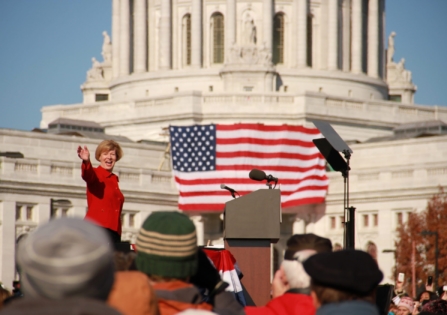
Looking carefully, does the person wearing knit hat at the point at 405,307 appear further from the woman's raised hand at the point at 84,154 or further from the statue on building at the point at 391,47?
the statue on building at the point at 391,47

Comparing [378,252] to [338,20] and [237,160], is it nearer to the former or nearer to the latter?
[237,160]

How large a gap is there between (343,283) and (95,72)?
112 meters

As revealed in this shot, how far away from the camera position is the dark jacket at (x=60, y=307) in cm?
607

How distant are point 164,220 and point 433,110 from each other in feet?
320

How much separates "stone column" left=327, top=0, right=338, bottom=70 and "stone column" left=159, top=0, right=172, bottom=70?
1286 centimetres

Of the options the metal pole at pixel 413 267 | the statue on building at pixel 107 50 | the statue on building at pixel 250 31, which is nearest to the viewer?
the metal pole at pixel 413 267

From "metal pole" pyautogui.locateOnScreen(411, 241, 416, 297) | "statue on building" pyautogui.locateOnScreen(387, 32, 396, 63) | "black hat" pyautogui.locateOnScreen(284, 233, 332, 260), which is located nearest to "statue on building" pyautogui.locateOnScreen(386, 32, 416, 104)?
"statue on building" pyautogui.locateOnScreen(387, 32, 396, 63)

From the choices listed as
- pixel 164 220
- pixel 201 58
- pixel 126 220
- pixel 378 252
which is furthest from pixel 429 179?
pixel 164 220

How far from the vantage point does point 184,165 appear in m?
82.4

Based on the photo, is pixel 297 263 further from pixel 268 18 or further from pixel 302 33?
pixel 302 33

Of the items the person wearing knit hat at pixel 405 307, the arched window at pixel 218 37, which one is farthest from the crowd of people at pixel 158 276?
the arched window at pixel 218 37

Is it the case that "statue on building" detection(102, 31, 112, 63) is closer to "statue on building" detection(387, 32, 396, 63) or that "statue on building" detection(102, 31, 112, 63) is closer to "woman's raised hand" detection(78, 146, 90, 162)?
"statue on building" detection(387, 32, 396, 63)

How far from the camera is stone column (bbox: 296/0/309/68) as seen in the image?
109 metres

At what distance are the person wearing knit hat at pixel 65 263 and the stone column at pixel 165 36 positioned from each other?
4089 inches
